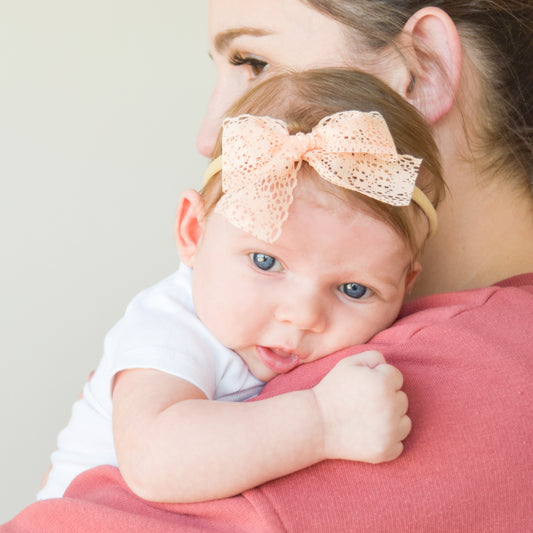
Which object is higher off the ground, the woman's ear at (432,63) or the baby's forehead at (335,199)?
the woman's ear at (432,63)

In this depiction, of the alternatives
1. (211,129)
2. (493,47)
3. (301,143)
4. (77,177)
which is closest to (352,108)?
(301,143)

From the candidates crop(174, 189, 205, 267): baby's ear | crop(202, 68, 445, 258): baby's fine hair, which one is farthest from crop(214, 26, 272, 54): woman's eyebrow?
crop(174, 189, 205, 267): baby's ear

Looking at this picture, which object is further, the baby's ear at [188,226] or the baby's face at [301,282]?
the baby's ear at [188,226]

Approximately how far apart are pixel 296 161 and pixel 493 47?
0.56 m

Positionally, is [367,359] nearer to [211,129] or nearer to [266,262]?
[266,262]

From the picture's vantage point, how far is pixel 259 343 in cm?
122

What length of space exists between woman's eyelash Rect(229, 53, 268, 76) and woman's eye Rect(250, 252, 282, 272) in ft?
1.78

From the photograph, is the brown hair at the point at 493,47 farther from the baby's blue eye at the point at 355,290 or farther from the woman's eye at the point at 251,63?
the baby's blue eye at the point at 355,290

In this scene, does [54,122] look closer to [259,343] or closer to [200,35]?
[200,35]

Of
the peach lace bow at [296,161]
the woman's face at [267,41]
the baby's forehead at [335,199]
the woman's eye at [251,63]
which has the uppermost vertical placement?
the woman's face at [267,41]

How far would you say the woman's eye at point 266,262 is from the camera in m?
1.19

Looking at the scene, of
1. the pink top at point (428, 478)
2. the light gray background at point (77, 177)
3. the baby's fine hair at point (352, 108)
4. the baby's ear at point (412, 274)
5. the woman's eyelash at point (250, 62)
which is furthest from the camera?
the light gray background at point (77, 177)

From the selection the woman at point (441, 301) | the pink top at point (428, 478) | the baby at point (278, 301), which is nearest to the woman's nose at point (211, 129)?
the woman at point (441, 301)

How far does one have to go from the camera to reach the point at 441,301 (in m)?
1.23
